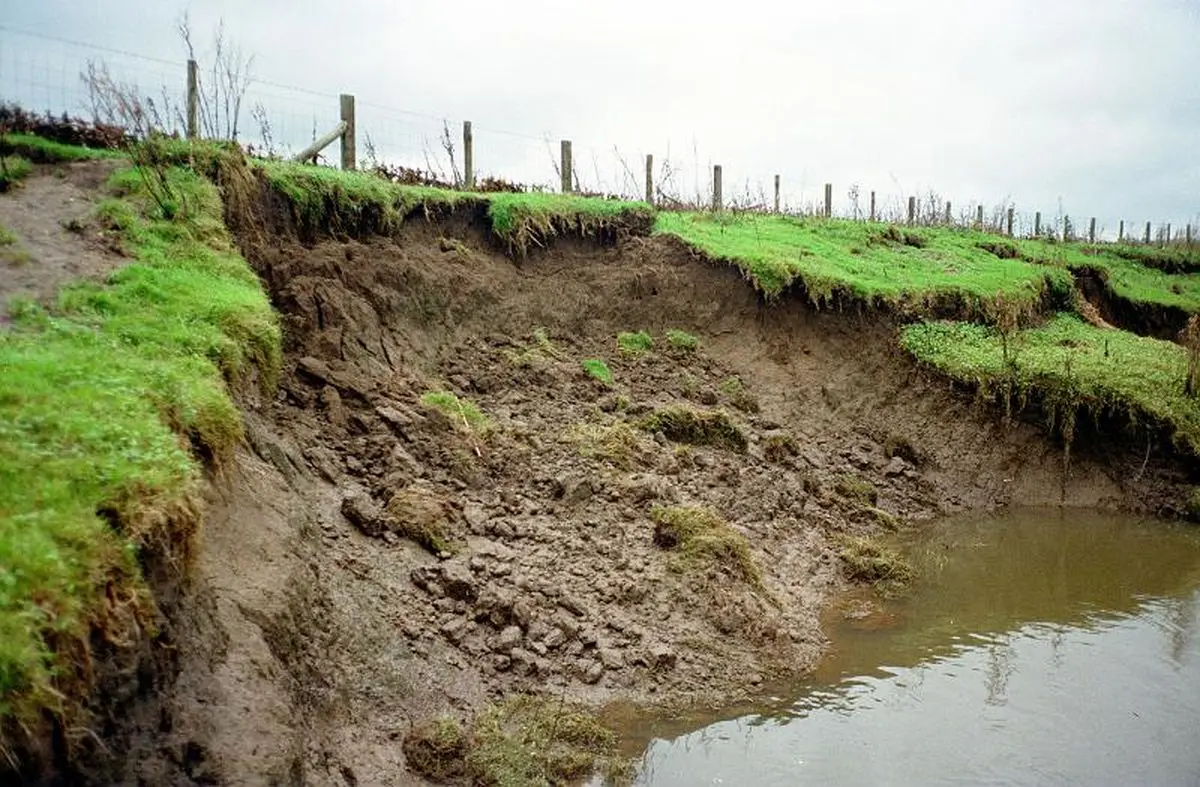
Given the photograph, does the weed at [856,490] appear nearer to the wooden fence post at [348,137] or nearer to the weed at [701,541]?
the weed at [701,541]

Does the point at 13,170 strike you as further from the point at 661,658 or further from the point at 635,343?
the point at 661,658

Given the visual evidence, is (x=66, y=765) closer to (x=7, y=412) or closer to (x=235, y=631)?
(x=235, y=631)

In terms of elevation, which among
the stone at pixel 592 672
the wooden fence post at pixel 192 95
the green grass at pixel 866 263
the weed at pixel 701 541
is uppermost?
the wooden fence post at pixel 192 95

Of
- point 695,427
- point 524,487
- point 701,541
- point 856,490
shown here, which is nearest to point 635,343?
point 695,427

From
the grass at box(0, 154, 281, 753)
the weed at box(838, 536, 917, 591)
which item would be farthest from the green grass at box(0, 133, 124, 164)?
the weed at box(838, 536, 917, 591)

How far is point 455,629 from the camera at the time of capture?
6.69 m

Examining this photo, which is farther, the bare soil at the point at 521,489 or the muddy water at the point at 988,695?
the muddy water at the point at 988,695

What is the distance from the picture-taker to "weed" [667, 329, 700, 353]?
13969mm

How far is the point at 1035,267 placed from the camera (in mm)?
18047

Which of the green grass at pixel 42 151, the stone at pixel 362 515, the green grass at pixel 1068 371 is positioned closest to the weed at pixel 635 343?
the green grass at pixel 1068 371

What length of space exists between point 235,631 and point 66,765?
147cm

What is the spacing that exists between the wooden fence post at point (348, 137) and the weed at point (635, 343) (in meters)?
5.04

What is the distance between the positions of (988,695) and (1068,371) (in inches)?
301

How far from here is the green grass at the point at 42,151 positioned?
10.4 metres
